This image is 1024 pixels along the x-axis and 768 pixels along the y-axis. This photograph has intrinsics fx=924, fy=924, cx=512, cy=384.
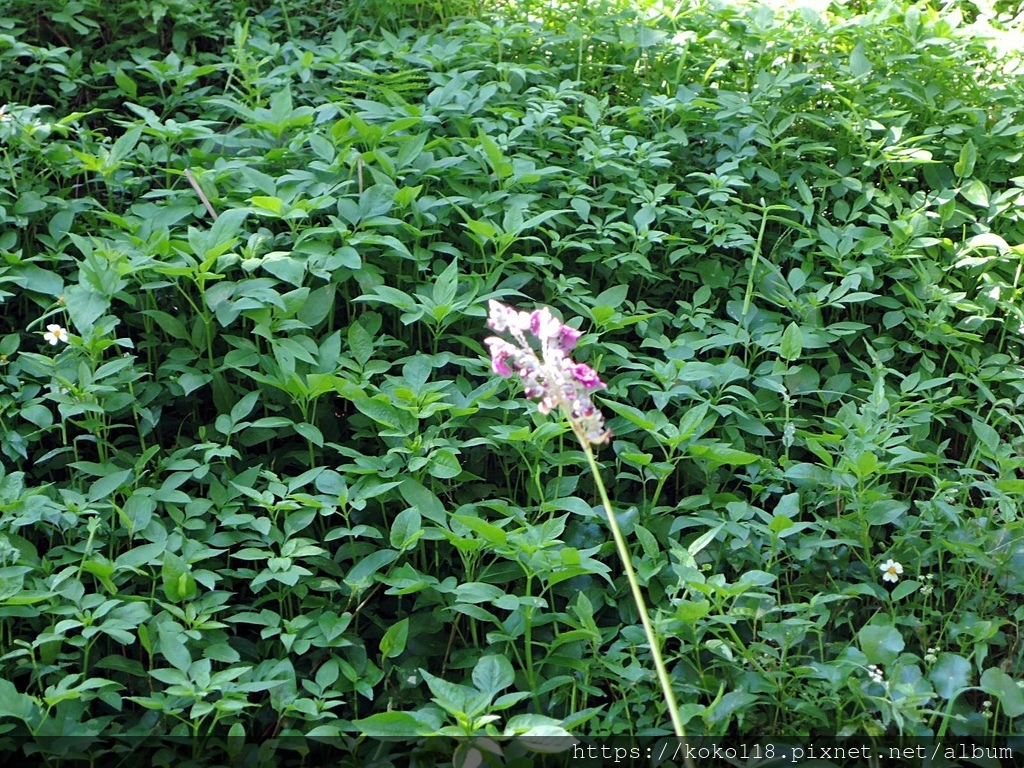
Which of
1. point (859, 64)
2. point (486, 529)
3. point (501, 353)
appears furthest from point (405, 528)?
point (859, 64)

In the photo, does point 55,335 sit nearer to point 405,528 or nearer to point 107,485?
point 107,485

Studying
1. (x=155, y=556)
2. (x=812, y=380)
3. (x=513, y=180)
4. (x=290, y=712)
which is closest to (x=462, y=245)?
(x=513, y=180)

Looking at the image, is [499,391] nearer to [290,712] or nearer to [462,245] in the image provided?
[462,245]

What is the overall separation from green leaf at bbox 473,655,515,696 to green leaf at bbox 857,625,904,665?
67 centimetres

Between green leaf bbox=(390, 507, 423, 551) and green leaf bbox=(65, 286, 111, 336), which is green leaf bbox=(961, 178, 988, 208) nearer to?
green leaf bbox=(390, 507, 423, 551)

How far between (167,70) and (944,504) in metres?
2.64

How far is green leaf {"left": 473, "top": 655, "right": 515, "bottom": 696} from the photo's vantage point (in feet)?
5.37

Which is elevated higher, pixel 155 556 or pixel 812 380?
pixel 812 380

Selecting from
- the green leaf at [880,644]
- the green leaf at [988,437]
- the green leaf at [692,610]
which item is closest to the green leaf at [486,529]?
the green leaf at [692,610]

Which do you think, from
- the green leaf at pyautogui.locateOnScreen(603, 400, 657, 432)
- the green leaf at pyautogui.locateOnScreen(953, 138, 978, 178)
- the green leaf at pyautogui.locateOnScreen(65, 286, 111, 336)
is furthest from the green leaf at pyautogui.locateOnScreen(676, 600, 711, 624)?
the green leaf at pyautogui.locateOnScreen(953, 138, 978, 178)

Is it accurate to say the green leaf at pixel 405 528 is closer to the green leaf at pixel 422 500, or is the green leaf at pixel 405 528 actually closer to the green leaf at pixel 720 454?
the green leaf at pixel 422 500

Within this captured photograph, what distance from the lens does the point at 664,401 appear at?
211 cm

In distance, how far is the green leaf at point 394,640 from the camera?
1.79 meters

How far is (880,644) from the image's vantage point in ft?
5.73
